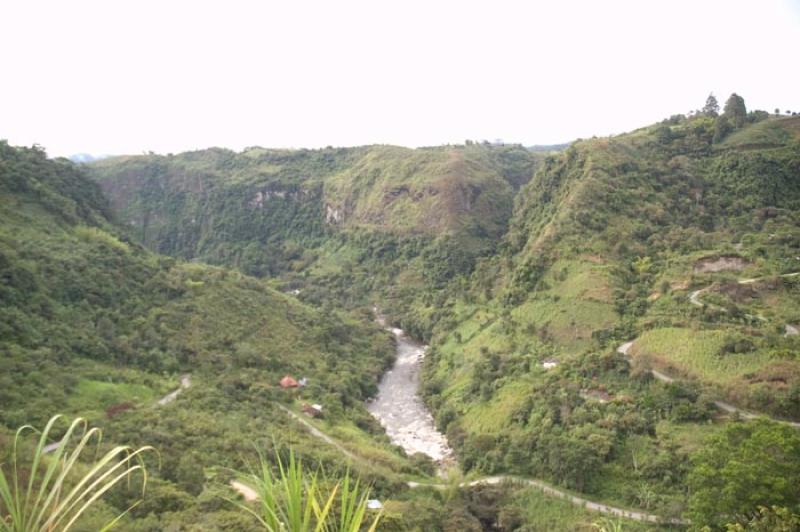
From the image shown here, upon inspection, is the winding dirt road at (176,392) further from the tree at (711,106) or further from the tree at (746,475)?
the tree at (711,106)

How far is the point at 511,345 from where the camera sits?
167 feet

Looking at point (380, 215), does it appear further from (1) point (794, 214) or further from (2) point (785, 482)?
(2) point (785, 482)

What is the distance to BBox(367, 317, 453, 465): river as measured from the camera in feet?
147

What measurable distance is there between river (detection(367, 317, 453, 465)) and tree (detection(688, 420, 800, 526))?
767 inches

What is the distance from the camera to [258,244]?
119 m

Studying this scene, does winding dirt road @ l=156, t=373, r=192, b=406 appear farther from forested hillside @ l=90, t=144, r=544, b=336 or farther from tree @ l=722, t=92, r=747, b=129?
tree @ l=722, t=92, r=747, b=129

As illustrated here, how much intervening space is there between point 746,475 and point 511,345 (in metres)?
27.8

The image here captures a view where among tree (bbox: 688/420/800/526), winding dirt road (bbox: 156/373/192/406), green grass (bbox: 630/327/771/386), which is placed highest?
green grass (bbox: 630/327/771/386)

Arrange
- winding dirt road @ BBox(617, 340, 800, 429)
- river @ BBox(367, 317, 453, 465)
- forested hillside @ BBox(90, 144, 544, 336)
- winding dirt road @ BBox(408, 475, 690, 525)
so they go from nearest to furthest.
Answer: winding dirt road @ BBox(408, 475, 690, 525) → winding dirt road @ BBox(617, 340, 800, 429) → river @ BBox(367, 317, 453, 465) → forested hillside @ BBox(90, 144, 544, 336)

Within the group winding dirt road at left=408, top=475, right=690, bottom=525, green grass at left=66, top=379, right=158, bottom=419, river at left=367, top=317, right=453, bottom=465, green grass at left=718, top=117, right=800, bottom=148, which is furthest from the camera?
green grass at left=718, top=117, right=800, bottom=148

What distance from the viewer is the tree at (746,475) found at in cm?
A: 2280

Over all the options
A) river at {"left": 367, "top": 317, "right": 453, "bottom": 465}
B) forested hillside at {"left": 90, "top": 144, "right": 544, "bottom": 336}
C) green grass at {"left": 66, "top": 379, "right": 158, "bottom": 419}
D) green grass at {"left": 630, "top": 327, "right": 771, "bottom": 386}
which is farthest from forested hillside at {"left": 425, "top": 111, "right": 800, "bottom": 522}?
green grass at {"left": 66, "top": 379, "right": 158, "bottom": 419}

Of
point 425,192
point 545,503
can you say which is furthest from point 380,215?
point 545,503

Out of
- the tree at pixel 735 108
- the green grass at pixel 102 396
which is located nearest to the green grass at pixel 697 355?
the green grass at pixel 102 396
